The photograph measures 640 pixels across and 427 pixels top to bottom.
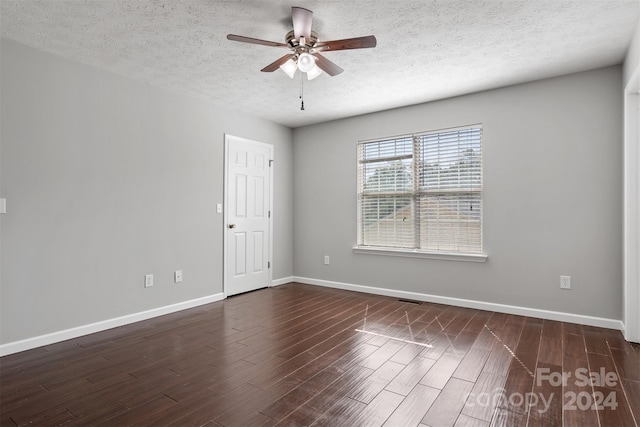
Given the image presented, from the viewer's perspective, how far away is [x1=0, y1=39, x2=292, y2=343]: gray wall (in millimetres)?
2803

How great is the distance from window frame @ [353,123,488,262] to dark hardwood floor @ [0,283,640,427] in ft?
2.73

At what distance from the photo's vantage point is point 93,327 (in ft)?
10.6

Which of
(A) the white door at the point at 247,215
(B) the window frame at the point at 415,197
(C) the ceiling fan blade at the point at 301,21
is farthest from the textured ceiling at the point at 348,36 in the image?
(A) the white door at the point at 247,215

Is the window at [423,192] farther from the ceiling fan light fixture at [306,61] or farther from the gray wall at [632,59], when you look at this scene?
the ceiling fan light fixture at [306,61]

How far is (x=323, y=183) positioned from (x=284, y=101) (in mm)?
1487

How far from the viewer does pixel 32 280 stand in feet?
9.40

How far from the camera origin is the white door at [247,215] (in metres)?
4.59

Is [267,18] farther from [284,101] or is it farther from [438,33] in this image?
[284,101]

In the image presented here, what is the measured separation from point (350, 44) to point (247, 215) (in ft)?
10.00

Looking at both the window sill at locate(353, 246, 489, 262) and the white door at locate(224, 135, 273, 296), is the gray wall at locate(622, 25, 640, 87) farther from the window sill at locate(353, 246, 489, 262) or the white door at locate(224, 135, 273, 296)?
the white door at locate(224, 135, 273, 296)

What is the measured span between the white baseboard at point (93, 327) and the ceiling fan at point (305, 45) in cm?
282

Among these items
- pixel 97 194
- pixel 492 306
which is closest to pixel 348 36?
pixel 97 194

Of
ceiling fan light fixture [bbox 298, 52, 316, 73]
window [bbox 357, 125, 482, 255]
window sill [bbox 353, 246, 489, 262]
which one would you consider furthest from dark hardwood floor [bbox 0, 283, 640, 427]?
ceiling fan light fixture [bbox 298, 52, 316, 73]

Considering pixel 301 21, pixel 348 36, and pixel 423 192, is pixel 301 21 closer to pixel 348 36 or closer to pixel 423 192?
pixel 348 36
